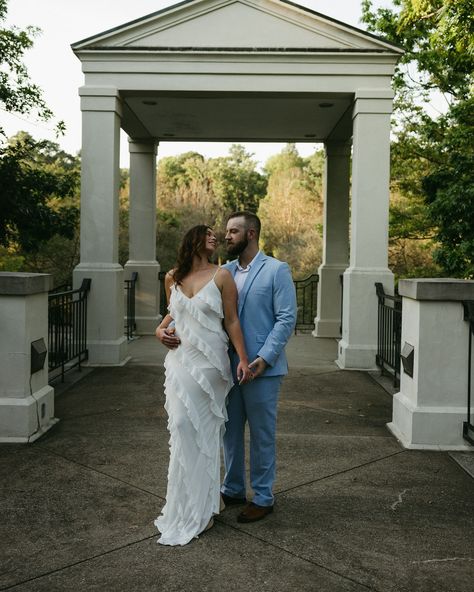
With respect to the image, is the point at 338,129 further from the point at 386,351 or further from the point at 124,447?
the point at 124,447

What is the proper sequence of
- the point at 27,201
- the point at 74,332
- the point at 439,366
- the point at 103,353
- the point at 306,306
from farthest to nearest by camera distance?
the point at 306,306 < the point at 27,201 < the point at 103,353 < the point at 74,332 < the point at 439,366

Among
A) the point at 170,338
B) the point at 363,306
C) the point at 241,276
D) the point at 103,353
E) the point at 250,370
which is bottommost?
the point at 103,353

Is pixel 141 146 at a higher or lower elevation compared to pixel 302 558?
higher

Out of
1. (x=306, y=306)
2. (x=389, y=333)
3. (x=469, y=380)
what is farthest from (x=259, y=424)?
(x=306, y=306)

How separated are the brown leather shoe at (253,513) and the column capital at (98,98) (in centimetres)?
760

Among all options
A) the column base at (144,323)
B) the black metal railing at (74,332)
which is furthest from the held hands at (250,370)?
the column base at (144,323)

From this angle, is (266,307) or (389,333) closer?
(266,307)

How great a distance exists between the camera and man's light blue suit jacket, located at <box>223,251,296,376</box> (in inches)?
153

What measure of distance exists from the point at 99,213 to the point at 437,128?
32.8 feet

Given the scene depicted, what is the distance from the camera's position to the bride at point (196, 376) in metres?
3.68

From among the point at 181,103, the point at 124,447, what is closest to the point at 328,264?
the point at 181,103

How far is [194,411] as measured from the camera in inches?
145

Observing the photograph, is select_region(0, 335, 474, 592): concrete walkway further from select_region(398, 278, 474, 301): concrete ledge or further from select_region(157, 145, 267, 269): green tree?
select_region(157, 145, 267, 269): green tree

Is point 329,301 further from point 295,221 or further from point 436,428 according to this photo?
point 295,221
